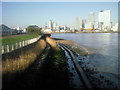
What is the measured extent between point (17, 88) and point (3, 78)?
0.85m

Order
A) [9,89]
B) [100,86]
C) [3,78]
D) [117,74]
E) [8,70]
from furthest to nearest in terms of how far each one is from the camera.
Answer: [117,74], [100,86], [8,70], [3,78], [9,89]

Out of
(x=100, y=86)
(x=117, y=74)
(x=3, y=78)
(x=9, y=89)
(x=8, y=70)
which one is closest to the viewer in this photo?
(x=9, y=89)

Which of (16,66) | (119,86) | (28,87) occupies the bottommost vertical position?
(119,86)

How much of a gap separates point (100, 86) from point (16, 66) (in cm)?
468

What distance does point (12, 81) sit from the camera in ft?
24.9

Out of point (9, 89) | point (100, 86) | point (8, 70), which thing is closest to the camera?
point (9, 89)

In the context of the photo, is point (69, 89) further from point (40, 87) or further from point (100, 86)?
point (100, 86)

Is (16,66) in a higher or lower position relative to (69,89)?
higher

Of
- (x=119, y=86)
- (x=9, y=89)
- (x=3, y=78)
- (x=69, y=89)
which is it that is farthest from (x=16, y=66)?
(x=119, y=86)

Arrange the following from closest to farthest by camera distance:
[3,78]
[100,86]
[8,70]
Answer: [3,78] → [8,70] → [100,86]

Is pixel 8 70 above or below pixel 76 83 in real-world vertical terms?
above

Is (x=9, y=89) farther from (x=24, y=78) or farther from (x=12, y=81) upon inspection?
(x=24, y=78)

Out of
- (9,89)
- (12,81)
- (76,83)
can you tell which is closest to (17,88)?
(9,89)

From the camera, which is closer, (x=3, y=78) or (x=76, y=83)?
(x=3, y=78)
